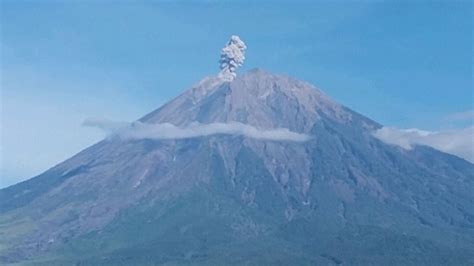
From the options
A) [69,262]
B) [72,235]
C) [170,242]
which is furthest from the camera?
[72,235]

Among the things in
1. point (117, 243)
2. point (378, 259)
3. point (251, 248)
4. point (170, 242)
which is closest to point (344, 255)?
point (378, 259)

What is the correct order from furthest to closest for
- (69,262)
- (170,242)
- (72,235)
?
(72,235) < (170,242) < (69,262)

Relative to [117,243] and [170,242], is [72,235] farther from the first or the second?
[170,242]

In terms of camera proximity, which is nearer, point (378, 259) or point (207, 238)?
point (378, 259)

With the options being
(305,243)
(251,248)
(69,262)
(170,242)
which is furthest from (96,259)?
(305,243)

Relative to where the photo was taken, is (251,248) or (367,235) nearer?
(251,248)

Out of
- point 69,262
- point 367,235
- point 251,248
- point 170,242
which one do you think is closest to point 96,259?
point 69,262

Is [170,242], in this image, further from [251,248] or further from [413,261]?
[413,261]

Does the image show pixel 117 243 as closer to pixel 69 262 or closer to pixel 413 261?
pixel 69 262
